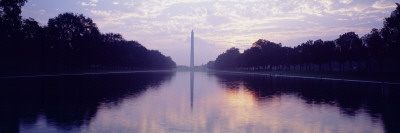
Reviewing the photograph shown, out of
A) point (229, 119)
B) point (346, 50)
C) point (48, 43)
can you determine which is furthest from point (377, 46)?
point (48, 43)

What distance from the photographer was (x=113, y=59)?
100625 mm

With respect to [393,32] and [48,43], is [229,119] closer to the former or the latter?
[393,32]

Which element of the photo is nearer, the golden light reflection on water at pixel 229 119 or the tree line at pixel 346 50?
the golden light reflection on water at pixel 229 119

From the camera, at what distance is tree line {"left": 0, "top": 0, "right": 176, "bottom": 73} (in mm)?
48031

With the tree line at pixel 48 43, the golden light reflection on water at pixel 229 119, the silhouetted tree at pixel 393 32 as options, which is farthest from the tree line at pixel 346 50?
the tree line at pixel 48 43

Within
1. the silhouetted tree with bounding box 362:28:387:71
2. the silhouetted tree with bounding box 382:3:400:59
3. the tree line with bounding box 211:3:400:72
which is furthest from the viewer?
the silhouetted tree with bounding box 362:28:387:71

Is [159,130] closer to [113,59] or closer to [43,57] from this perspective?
[43,57]

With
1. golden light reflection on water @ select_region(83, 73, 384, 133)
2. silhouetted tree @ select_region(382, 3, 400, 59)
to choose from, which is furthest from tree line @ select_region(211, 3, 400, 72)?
golden light reflection on water @ select_region(83, 73, 384, 133)

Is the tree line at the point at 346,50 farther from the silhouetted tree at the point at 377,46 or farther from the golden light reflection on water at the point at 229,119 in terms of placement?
the golden light reflection on water at the point at 229,119

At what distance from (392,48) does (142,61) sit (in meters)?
104

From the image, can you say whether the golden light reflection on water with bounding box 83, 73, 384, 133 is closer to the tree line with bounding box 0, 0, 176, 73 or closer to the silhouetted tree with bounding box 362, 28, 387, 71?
the tree line with bounding box 0, 0, 176, 73

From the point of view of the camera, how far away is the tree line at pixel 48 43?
48.0 m

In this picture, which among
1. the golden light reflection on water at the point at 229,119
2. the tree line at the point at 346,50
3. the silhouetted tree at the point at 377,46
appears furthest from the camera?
the silhouetted tree at the point at 377,46

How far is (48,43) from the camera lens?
210ft
